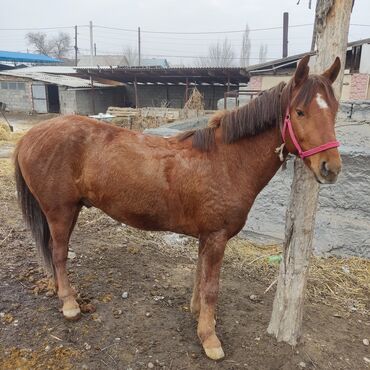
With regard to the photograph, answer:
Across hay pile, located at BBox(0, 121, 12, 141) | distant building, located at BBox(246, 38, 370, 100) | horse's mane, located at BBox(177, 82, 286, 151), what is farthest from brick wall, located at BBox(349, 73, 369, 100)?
horse's mane, located at BBox(177, 82, 286, 151)

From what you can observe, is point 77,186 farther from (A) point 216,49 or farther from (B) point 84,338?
(A) point 216,49

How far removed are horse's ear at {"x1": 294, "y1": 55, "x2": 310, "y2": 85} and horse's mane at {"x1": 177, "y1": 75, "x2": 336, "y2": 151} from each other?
30mm

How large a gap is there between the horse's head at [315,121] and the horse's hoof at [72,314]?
2200mm

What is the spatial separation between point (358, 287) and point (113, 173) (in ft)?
9.10

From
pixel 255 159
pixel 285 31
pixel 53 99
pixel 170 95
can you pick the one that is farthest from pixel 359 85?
pixel 53 99

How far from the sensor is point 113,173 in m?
2.60

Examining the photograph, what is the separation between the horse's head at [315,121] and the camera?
1.93 metres

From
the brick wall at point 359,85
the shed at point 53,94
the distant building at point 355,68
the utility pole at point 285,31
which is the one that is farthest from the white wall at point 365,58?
the shed at point 53,94

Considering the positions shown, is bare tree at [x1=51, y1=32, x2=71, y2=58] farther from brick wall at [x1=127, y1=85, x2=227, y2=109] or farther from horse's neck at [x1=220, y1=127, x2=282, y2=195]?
horse's neck at [x1=220, y1=127, x2=282, y2=195]

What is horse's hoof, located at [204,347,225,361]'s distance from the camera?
8.51 ft

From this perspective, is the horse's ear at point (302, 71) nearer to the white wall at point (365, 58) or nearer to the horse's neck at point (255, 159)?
the horse's neck at point (255, 159)

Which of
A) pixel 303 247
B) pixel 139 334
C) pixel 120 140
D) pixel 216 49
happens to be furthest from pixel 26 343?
pixel 216 49

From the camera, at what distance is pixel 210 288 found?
2652mm

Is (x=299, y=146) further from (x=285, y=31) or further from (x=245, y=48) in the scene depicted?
(x=245, y=48)
